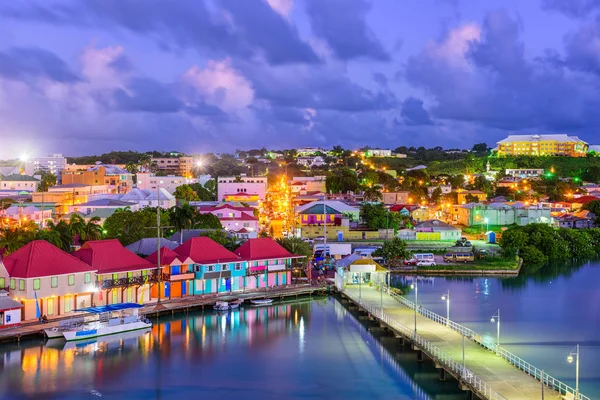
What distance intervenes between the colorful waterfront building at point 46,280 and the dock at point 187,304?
780 millimetres

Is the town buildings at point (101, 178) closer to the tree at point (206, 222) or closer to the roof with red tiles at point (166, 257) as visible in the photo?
the tree at point (206, 222)

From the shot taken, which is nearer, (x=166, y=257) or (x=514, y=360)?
(x=514, y=360)

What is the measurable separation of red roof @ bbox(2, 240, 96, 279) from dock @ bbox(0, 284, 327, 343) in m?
2.12

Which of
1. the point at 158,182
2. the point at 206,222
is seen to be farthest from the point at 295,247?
the point at 158,182

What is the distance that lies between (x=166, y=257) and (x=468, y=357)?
18.1 meters

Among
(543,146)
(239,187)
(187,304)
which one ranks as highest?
(543,146)

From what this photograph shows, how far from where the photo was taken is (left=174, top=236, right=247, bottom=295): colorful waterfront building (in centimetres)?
3625

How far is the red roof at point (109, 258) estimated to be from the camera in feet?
107

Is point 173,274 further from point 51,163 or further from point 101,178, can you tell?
point 51,163

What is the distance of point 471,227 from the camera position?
238 ft

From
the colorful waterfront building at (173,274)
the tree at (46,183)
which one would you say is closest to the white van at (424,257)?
the colorful waterfront building at (173,274)

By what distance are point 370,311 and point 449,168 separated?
10016 centimetres

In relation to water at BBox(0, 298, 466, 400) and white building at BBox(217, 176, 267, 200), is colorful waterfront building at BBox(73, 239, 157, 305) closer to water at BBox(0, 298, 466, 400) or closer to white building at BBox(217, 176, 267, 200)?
water at BBox(0, 298, 466, 400)

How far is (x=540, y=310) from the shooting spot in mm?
36719
